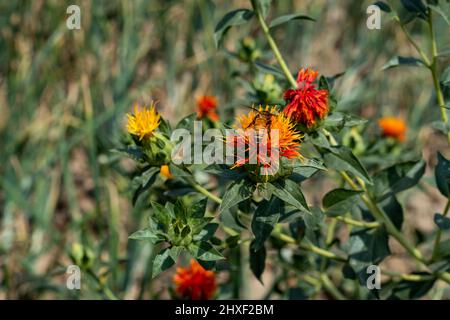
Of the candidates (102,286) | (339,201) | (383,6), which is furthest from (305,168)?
(102,286)

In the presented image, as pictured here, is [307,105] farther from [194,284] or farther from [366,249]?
[194,284]

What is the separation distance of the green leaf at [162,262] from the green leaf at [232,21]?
53cm

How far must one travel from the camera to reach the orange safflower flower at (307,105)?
1148mm

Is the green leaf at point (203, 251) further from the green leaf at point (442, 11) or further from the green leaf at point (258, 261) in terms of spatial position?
the green leaf at point (442, 11)

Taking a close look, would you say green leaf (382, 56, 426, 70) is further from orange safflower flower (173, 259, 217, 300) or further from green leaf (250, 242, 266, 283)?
orange safflower flower (173, 259, 217, 300)

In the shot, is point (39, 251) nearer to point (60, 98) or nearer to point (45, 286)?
point (45, 286)

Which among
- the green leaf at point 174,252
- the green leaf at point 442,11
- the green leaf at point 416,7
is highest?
the green leaf at point 416,7

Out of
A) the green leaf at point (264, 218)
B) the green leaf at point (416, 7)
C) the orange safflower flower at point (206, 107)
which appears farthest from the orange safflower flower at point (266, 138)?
the orange safflower flower at point (206, 107)

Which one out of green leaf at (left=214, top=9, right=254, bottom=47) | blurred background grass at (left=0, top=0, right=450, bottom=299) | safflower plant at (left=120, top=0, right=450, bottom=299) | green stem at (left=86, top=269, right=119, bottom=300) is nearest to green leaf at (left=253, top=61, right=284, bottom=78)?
safflower plant at (left=120, top=0, right=450, bottom=299)

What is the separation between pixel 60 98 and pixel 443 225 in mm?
1971

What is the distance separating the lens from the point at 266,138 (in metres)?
1.04

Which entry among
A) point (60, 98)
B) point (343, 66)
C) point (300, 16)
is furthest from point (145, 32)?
point (300, 16)

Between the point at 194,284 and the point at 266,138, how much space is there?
2.12 feet

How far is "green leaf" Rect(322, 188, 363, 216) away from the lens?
128 centimetres
